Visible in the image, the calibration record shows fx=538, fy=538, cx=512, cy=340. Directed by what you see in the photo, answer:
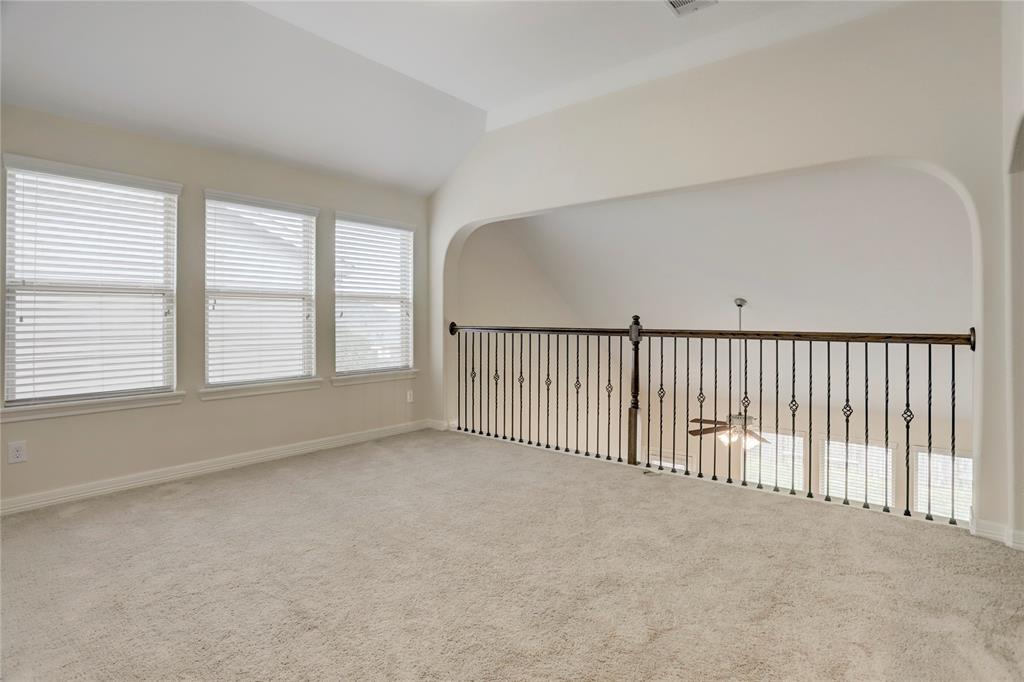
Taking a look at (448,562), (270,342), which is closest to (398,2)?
(270,342)

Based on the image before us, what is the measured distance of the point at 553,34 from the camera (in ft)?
11.3

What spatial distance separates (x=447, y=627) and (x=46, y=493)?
2.82m

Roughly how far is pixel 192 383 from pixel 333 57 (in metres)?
2.45

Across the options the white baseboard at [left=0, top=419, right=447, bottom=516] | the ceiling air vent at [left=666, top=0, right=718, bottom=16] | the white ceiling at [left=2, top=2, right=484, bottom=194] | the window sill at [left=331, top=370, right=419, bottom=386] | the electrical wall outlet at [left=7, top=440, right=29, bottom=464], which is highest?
the ceiling air vent at [left=666, top=0, right=718, bottom=16]

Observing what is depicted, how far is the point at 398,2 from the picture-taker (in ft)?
10.1

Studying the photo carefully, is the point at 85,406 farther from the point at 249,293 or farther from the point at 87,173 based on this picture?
the point at 87,173

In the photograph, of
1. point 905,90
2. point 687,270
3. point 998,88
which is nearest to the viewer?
point 998,88

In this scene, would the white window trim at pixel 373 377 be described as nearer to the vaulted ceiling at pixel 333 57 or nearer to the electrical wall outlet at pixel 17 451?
the vaulted ceiling at pixel 333 57

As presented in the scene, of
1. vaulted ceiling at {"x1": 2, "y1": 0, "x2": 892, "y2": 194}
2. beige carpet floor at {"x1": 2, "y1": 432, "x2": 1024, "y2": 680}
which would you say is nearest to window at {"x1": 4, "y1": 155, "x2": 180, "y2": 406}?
vaulted ceiling at {"x1": 2, "y1": 0, "x2": 892, "y2": 194}

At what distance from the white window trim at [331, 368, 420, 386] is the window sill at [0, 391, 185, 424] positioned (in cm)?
125

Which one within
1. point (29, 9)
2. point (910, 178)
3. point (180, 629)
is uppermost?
point (29, 9)

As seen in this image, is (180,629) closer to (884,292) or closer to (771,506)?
(771,506)

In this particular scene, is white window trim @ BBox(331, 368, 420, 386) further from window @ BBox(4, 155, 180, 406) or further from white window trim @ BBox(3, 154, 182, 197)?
white window trim @ BBox(3, 154, 182, 197)

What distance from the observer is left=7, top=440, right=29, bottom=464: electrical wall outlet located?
3066mm
